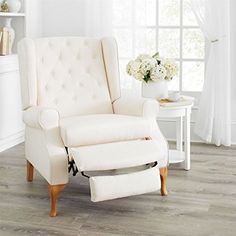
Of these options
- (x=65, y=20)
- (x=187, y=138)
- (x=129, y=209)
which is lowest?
(x=129, y=209)

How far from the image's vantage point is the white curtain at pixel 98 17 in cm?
507

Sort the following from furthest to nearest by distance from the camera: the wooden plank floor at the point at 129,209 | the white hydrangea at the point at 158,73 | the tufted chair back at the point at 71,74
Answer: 1. the white hydrangea at the point at 158,73
2. the tufted chair back at the point at 71,74
3. the wooden plank floor at the point at 129,209

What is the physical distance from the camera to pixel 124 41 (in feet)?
16.7

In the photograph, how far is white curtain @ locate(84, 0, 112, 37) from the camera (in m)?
5.07

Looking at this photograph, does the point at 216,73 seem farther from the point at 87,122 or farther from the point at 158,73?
the point at 87,122

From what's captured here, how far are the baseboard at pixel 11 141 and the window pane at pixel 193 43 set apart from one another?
1.80 meters

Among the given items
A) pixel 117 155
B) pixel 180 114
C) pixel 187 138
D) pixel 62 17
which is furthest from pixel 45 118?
pixel 62 17

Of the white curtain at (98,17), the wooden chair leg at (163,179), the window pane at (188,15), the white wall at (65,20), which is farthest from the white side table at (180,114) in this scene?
the white curtain at (98,17)

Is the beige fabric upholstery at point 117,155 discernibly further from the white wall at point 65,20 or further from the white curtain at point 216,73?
the white wall at point 65,20

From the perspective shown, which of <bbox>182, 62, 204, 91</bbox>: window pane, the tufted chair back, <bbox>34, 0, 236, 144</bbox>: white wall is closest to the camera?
the tufted chair back

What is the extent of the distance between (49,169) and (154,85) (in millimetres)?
1241

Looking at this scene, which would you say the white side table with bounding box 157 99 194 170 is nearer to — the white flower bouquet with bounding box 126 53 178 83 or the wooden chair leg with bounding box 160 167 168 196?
the white flower bouquet with bounding box 126 53 178 83

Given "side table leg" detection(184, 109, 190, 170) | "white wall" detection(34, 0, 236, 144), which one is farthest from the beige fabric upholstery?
"white wall" detection(34, 0, 236, 144)

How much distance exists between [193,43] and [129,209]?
230 centimetres
